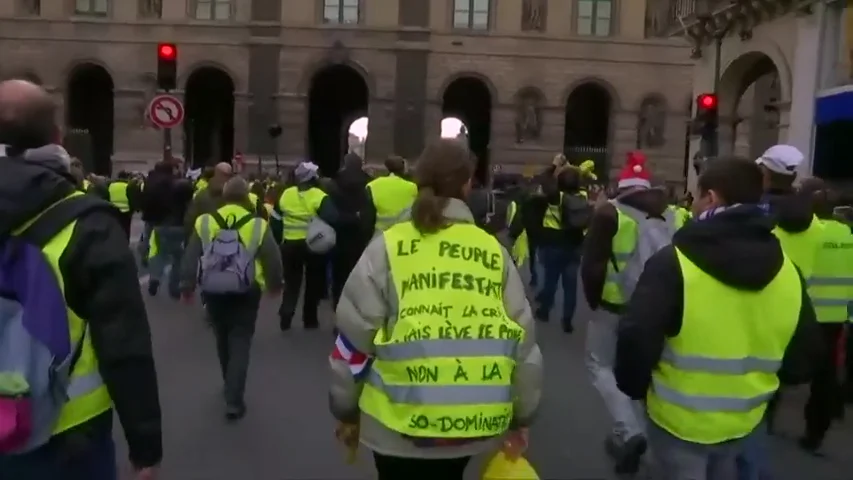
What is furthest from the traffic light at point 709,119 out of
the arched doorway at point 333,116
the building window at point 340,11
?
the arched doorway at point 333,116

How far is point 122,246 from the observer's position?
3.44m

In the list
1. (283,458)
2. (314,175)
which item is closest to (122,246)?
(283,458)

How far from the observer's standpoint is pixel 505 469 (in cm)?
404

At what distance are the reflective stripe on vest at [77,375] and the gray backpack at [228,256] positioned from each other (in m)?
4.42

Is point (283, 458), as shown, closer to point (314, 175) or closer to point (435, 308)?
point (435, 308)

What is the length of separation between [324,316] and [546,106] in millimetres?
29593

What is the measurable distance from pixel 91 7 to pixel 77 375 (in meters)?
41.6

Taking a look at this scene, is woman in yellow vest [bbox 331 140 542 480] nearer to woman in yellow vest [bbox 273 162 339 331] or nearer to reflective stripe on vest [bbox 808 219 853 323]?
reflective stripe on vest [bbox 808 219 853 323]

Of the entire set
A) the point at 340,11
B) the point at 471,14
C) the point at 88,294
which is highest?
the point at 471,14

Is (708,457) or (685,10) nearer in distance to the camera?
(708,457)

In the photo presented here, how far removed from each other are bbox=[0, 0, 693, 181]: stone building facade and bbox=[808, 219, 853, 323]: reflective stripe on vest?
33759mm

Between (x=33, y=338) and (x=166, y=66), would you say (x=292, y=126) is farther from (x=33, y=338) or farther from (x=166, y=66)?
(x=33, y=338)

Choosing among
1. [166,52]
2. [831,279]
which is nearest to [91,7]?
[166,52]

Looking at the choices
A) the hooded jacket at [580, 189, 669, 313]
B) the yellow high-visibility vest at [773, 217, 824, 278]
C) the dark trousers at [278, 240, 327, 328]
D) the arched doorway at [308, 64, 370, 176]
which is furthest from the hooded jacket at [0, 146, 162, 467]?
the arched doorway at [308, 64, 370, 176]
